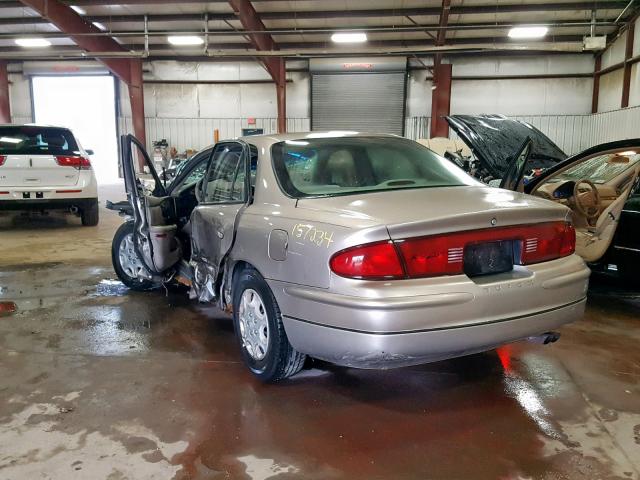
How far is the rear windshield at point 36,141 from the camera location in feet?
27.0

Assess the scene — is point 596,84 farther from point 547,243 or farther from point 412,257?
point 412,257

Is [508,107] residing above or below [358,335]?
above

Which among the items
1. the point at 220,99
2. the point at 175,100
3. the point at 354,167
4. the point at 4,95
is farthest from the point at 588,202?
the point at 4,95

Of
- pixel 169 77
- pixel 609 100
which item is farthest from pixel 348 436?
pixel 169 77

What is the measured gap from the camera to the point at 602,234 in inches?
168

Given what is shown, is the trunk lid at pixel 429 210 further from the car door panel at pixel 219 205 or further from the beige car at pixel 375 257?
the car door panel at pixel 219 205

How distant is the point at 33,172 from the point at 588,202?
7636mm

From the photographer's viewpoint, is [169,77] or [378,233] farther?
[169,77]

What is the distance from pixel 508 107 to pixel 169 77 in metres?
12.4

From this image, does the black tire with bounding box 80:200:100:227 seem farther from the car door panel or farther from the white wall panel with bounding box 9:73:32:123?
the white wall panel with bounding box 9:73:32:123

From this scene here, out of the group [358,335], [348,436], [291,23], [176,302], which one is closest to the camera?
[358,335]

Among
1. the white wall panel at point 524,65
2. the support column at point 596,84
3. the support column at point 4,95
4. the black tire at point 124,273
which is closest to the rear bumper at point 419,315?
the black tire at point 124,273

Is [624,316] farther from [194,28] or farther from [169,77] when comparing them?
[169,77]

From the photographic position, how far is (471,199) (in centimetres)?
269
